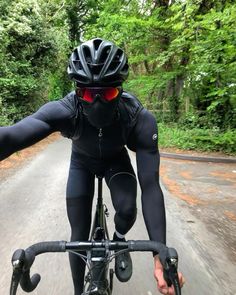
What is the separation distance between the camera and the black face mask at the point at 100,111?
2018 mm

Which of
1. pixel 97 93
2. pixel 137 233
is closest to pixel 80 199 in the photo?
pixel 97 93

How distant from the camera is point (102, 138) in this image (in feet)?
7.88

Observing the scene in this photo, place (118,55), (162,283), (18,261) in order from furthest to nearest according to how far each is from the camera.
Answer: (118,55)
(162,283)
(18,261)

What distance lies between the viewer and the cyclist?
1996 millimetres

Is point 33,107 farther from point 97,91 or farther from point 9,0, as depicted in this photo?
point 97,91

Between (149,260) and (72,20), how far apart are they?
29248 millimetres

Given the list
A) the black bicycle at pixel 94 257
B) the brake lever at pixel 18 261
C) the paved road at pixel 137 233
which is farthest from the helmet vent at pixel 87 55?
the paved road at pixel 137 233

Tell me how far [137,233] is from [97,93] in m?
3.48

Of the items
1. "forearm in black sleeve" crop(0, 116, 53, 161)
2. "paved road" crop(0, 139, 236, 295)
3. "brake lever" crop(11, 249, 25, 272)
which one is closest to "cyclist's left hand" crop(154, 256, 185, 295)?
"brake lever" crop(11, 249, 25, 272)

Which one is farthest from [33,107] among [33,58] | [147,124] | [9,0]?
[147,124]

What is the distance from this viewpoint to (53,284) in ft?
11.5

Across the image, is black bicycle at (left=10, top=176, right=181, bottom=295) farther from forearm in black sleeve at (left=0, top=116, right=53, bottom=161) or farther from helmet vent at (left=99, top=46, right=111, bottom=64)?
helmet vent at (left=99, top=46, right=111, bottom=64)

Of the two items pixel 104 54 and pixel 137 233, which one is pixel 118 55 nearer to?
pixel 104 54

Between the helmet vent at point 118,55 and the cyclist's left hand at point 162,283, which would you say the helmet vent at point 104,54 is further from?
the cyclist's left hand at point 162,283
